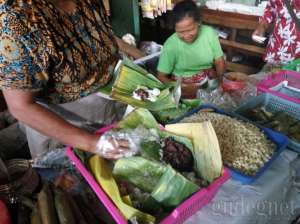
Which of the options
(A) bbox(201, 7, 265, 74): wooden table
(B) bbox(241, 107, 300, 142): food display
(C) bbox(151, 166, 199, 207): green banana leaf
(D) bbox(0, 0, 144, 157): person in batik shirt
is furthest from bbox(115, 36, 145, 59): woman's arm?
(A) bbox(201, 7, 265, 74): wooden table

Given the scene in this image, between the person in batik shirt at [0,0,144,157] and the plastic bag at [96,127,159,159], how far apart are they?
34mm

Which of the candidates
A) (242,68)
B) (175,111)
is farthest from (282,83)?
(242,68)

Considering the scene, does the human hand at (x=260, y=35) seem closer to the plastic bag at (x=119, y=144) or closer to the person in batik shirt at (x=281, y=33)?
the person in batik shirt at (x=281, y=33)

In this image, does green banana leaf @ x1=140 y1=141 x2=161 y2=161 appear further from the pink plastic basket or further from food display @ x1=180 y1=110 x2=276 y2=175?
the pink plastic basket

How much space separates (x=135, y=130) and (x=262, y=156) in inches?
20.0

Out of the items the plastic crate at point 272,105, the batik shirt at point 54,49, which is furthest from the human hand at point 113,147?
the plastic crate at point 272,105

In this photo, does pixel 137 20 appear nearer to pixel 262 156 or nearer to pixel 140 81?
pixel 140 81

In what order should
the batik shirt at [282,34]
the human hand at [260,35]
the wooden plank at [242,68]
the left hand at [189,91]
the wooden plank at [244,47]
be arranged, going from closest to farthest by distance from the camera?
the left hand at [189,91] → the batik shirt at [282,34] → the human hand at [260,35] → the wooden plank at [244,47] → the wooden plank at [242,68]

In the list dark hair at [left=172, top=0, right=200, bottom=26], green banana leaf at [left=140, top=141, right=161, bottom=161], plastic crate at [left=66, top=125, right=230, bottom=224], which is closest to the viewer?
plastic crate at [left=66, top=125, right=230, bottom=224]

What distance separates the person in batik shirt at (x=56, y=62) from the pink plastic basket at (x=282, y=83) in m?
0.85

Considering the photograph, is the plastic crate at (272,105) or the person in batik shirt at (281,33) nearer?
the plastic crate at (272,105)

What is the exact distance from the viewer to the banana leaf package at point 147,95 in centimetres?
139

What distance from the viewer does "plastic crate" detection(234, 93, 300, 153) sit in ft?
4.71

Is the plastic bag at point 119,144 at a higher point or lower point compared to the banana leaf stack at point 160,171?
higher
